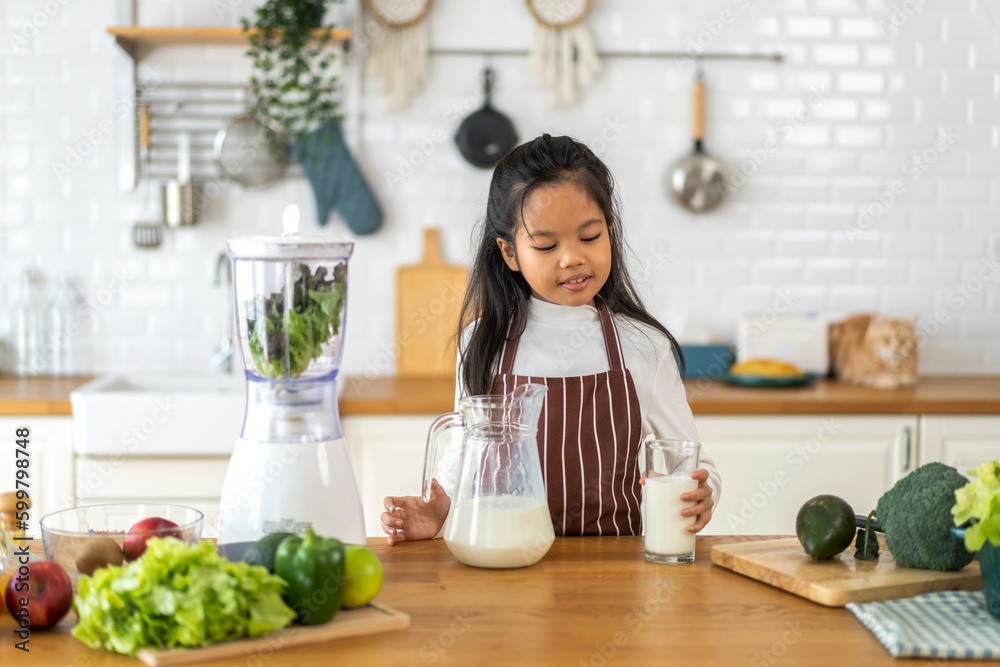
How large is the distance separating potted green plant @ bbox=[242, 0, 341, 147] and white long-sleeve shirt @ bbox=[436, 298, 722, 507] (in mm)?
1473

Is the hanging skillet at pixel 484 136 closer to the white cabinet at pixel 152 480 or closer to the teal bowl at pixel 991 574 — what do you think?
the white cabinet at pixel 152 480

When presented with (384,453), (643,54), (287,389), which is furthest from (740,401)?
(287,389)

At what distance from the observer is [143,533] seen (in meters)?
1.05

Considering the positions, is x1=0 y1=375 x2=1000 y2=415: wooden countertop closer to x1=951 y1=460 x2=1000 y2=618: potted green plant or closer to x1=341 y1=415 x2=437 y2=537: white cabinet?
x1=341 y1=415 x2=437 y2=537: white cabinet

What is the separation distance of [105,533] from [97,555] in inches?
1.2

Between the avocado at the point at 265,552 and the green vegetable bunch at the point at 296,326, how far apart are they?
7.2 inches

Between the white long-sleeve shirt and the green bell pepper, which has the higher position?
the white long-sleeve shirt

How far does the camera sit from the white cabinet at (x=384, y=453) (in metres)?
2.61

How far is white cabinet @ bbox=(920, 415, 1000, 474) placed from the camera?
2672mm

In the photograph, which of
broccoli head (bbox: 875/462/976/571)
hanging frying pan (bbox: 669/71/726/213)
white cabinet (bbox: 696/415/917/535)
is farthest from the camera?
hanging frying pan (bbox: 669/71/726/213)

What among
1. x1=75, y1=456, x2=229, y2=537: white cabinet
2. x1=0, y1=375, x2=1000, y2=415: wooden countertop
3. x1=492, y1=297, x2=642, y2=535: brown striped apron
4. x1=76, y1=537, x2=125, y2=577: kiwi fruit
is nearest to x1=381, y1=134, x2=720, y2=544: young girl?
x1=492, y1=297, x2=642, y2=535: brown striped apron

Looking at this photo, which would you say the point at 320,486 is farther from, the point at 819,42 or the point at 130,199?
the point at 819,42

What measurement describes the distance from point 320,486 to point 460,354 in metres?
0.70

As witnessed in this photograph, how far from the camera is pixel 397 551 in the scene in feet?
4.25
